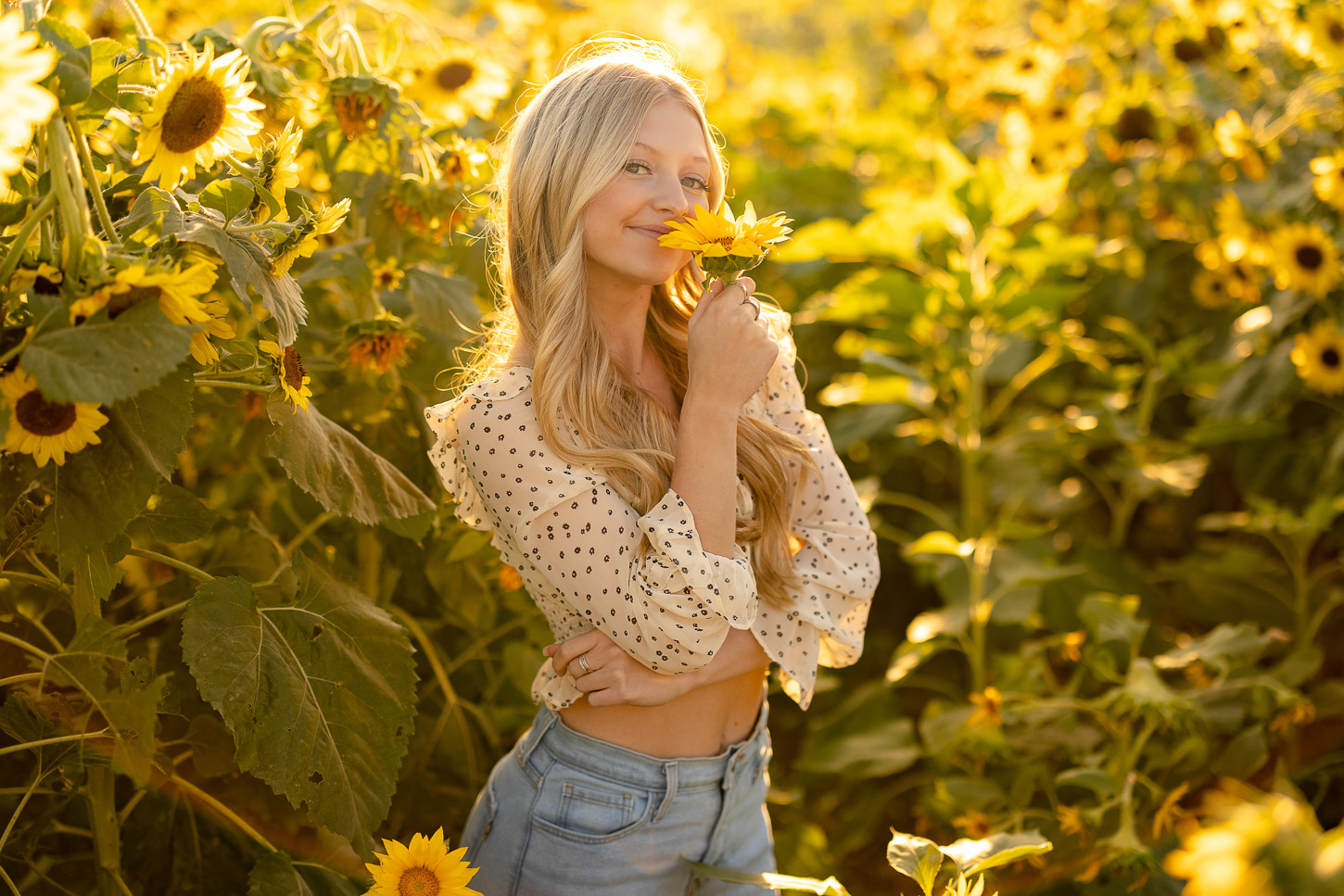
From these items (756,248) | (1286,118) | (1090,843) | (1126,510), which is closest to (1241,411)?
(1126,510)

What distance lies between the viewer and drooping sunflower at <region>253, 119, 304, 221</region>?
1413mm

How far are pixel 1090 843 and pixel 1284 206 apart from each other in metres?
1.78

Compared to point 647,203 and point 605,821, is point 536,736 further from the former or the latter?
point 647,203

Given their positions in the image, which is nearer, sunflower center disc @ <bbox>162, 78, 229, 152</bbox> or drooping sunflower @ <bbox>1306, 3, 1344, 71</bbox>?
sunflower center disc @ <bbox>162, 78, 229, 152</bbox>

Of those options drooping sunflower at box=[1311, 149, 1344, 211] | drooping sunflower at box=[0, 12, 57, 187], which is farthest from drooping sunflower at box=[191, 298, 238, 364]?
drooping sunflower at box=[1311, 149, 1344, 211]

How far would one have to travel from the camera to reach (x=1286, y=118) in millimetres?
2777

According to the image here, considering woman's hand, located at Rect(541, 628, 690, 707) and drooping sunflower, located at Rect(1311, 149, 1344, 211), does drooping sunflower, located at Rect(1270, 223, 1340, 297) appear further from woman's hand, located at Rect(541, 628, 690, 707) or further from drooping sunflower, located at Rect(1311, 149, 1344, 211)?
woman's hand, located at Rect(541, 628, 690, 707)

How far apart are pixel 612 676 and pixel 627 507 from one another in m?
0.25

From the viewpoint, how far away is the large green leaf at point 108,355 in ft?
3.39

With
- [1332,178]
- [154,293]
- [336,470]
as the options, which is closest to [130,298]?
[154,293]

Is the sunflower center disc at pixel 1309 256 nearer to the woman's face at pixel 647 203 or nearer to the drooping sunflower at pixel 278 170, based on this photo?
the woman's face at pixel 647 203

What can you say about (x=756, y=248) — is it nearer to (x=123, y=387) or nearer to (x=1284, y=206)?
(x=123, y=387)

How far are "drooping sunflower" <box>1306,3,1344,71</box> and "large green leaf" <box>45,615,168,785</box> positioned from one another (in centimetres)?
300

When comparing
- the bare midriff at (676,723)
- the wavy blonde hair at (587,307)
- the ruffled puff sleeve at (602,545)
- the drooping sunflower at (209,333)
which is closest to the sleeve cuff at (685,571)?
the ruffled puff sleeve at (602,545)
